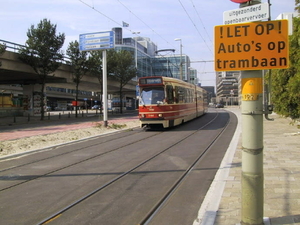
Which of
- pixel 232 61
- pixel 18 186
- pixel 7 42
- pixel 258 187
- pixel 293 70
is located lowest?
pixel 18 186

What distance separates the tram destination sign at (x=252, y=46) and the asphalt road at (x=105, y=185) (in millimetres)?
2562

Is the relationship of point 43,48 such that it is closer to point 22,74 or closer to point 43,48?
point 43,48

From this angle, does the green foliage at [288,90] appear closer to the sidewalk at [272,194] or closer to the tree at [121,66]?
the sidewalk at [272,194]

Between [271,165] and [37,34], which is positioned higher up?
[37,34]

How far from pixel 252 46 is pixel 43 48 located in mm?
31658

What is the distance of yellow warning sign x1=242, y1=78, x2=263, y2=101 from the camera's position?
3.63 meters

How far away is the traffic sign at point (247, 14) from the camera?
3.57 metres

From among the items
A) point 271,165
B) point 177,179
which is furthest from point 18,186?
point 271,165

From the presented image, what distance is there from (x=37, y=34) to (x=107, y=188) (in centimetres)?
2993

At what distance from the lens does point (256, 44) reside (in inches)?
143

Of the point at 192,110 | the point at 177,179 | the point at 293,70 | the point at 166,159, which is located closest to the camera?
the point at 177,179

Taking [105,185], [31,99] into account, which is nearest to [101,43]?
[105,185]

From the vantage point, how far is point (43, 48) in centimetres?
3186

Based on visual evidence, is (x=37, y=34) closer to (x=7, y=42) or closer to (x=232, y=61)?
(x=7, y=42)
